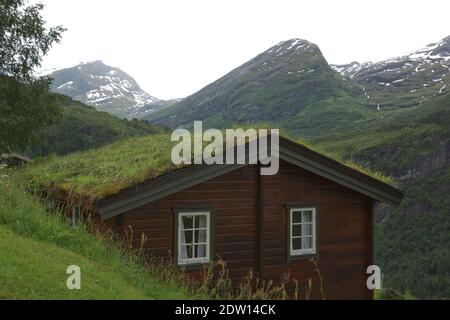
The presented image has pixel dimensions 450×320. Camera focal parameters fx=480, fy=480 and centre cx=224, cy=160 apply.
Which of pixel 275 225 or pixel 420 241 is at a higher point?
pixel 275 225

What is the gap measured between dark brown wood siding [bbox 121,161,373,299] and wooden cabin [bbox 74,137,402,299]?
24 mm

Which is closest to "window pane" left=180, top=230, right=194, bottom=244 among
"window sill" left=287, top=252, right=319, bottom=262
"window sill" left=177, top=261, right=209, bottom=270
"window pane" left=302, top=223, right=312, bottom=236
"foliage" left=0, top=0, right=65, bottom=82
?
"window sill" left=177, top=261, right=209, bottom=270

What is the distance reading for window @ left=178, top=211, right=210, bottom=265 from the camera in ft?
37.8

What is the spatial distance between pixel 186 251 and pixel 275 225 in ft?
8.30

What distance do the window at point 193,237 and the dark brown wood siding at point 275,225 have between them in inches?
9.1

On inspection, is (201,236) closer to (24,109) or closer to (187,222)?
(187,222)

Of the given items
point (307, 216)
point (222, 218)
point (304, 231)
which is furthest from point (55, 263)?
point (307, 216)

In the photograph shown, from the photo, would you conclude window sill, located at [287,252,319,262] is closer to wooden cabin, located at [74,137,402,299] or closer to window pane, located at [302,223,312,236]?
wooden cabin, located at [74,137,402,299]

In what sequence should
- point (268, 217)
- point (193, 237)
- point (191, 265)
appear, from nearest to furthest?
point (191, 265), point (193, 237), point (268, 217)

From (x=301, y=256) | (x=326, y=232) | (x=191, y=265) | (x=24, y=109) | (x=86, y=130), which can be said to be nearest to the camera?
(x=191, y=265)

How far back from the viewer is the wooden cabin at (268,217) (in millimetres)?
11148

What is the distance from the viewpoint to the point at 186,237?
1177cm

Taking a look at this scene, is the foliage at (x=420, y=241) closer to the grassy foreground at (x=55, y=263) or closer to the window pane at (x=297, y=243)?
the window pane at (x=297, y=243)
